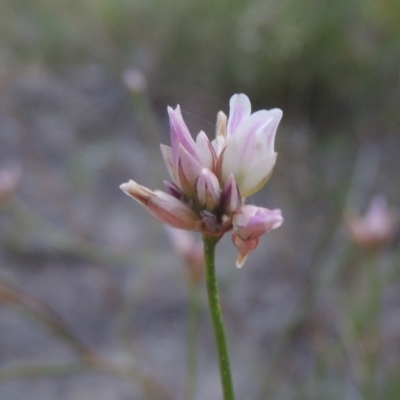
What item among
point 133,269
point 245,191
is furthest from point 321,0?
point 245,191

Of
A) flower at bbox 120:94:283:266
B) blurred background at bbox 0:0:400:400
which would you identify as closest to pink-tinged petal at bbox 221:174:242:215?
flower at bbox 120:94:283:266

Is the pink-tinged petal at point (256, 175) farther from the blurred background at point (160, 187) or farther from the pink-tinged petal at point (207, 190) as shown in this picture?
the blurred background at point (160, 187)

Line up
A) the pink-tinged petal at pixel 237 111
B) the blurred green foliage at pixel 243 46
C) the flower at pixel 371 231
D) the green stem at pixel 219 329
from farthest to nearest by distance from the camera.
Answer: the blurred green foliage at pixel 243 46
the flower at pixel 371 231
the pink-tinged petal at pixel 237 111
the green stem at pixel 219 329

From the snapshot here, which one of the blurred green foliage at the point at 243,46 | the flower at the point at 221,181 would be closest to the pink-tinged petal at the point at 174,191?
the flower at the point at 221,181

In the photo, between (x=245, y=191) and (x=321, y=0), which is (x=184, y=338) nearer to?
(x=245, y=191)

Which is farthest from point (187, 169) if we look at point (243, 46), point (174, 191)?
point (243, 46)

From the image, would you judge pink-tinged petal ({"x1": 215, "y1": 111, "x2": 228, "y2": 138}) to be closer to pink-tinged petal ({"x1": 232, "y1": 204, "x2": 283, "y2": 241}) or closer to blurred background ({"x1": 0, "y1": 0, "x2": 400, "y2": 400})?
pink-tinged petal ({"x1": 232, "y1": 204, "x2": 283, "y2": 241})

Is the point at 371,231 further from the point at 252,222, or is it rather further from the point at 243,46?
the point at 243,46
